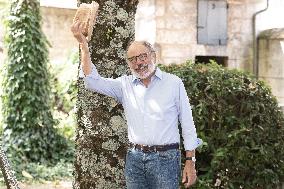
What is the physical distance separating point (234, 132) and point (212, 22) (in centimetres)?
662

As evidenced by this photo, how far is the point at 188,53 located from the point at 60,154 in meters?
3.77

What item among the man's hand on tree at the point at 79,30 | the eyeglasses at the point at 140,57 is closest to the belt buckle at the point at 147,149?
the eyeglasses at the point at 140,57

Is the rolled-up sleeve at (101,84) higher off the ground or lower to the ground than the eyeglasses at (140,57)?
lower

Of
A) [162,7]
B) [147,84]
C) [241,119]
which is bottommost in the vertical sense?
[241,119]

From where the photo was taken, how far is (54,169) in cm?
845

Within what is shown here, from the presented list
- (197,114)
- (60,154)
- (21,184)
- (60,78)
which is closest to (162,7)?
(60,78)

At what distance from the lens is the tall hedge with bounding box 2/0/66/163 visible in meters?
8.88

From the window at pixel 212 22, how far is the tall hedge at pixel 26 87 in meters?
3.92

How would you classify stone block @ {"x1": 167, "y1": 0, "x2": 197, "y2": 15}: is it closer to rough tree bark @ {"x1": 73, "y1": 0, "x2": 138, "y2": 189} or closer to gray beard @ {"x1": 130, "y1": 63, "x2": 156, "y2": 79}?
Answer: rough tree bark @ {"x1": 73, "y1": 0, "x2": 138, "y2": 189}

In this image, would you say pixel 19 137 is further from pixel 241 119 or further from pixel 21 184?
pixel 241 119

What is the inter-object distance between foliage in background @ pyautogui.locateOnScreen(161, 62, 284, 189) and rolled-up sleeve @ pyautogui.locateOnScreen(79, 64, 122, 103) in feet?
6.48

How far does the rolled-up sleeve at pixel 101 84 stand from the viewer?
355 cm

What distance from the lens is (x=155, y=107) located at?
3.56 m

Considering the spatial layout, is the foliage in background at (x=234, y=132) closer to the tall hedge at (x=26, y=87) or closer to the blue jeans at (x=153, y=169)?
the blue jeans at (x=153, y=169)
